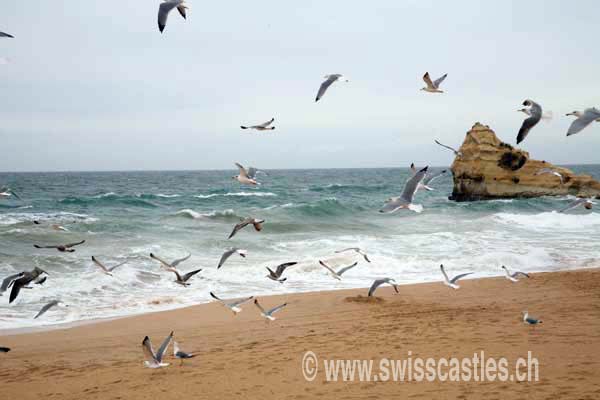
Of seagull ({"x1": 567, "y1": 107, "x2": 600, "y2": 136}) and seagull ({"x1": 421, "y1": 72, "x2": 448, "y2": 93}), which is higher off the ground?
seagull ({"x1": 421, "y1": 72, "x2": 448, "y2": 93})

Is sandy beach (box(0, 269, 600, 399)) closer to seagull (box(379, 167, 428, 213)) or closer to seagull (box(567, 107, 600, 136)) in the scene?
seagull (box(379, 167, 428, 213))

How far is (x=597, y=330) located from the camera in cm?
707

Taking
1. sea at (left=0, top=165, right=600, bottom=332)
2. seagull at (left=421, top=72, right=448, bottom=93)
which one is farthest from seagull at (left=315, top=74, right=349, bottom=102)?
sea at (left=0, top=165, right=600, bottom=332)

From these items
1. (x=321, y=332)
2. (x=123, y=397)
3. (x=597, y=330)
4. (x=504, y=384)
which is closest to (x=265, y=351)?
(x=321, y=332)

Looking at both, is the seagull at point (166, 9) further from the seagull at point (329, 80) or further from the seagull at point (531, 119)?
the seagull at point (531, 119)

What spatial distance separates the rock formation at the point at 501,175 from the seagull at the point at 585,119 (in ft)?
100

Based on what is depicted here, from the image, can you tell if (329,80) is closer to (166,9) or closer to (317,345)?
(166,9)

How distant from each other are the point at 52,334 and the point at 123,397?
3.01 metres

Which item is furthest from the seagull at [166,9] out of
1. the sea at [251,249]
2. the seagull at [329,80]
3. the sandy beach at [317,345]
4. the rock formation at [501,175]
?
the rock formation at [501,175]

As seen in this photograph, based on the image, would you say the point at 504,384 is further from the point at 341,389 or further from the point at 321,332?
the point at 321,332

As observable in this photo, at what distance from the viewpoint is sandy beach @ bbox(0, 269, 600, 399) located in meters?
5.47

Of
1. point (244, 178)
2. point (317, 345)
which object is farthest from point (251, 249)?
point (317, 345)

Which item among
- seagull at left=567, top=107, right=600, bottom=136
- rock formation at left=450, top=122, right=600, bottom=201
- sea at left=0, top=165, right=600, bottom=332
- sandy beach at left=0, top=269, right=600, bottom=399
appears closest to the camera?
sandy beach at left=0, top=269, right=600, bottom=399

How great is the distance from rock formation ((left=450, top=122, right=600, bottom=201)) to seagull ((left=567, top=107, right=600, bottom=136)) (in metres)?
30.5
